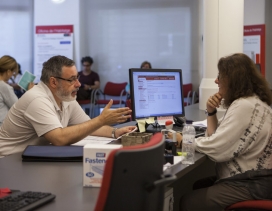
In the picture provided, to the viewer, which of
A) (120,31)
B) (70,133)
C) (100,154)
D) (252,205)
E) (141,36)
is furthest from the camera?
(120,31)

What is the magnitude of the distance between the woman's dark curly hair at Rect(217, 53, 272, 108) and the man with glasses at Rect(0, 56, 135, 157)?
1.92 ft

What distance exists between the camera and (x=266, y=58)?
8352mm

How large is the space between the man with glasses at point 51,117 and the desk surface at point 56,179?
1.07 feet

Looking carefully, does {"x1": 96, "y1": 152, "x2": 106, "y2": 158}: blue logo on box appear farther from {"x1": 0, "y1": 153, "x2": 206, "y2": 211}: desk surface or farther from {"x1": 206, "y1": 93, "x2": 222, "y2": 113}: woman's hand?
{"x1": 206, "y1": 93, "x2": 222, "y2": 113}: woman's hand

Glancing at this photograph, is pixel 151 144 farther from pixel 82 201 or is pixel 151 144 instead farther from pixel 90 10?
pixel 90 10

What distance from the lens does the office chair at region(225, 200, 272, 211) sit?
2.04 m

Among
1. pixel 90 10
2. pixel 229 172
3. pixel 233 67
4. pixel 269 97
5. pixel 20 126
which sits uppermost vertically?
pixel 90 10

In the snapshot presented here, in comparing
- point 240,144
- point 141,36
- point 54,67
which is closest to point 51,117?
point 54,67

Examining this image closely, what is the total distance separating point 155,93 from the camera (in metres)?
2.83

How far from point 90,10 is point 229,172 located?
7.33 metres

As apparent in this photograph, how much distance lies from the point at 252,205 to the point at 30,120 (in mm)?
1295

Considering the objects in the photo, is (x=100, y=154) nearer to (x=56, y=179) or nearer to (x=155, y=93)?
(x=56, y=179)

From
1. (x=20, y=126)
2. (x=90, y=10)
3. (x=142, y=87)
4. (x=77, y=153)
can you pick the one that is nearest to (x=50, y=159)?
(x=77, y=153)

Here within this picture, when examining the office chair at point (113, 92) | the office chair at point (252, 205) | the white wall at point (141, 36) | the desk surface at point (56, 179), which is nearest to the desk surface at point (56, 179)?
the desk surface at point (56, 179)
